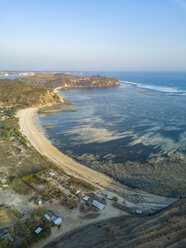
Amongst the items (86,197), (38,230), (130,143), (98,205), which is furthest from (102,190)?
(130,143)

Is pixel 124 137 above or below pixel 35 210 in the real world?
above

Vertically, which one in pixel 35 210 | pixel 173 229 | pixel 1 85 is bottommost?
pixel 35 210

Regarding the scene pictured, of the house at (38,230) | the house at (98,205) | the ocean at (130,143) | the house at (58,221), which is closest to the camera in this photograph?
the house at (38,230)

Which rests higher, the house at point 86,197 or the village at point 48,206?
the house at point 86,197

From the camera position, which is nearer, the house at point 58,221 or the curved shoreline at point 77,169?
the house at point 58,221

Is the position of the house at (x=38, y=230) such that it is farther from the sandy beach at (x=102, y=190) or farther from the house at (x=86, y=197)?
the house at (x=86, y=197)

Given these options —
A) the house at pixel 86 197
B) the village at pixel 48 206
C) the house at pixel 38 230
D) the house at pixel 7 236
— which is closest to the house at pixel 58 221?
the village at pixel 48 206

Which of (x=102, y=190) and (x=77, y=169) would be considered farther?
(x=77, y=169)

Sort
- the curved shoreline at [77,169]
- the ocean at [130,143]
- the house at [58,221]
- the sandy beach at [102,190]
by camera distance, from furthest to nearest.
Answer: the ocean at [130,143] < the curved shoreline at [77,169] < the sandy beach at [102,190] < the house at [58,221]

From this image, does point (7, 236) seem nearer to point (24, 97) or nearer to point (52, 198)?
point (52, 198)

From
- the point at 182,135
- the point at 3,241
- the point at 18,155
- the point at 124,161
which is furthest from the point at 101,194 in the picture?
the point at 182,135

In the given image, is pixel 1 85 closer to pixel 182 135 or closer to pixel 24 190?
pixel 24 190
